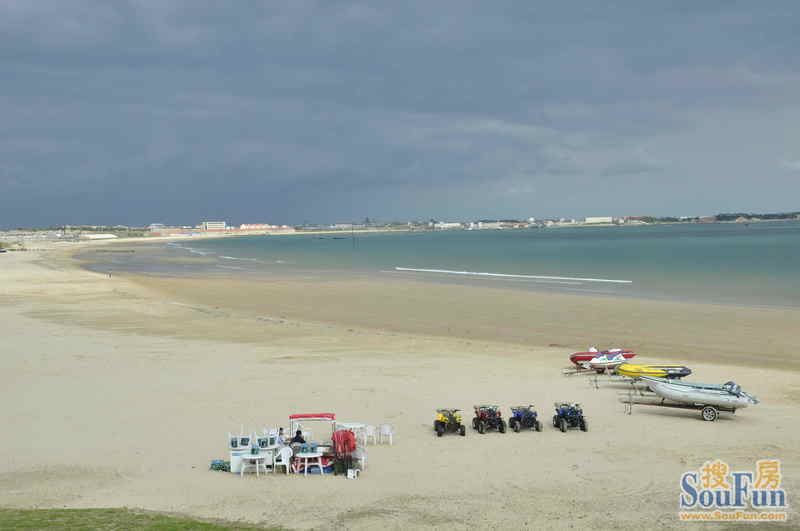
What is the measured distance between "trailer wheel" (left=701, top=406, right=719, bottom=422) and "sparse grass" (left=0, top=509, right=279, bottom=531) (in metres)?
11.6

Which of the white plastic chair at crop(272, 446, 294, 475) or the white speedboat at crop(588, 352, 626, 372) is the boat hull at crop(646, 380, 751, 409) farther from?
the white plastic chair at crop(272, 446, 294, 475)

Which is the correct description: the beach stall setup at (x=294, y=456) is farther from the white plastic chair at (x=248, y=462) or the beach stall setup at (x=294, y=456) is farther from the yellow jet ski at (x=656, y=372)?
the yellow jet ski at (x=656, y=372)

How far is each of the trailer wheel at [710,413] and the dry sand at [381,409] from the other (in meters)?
0.29

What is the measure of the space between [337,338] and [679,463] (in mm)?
18254

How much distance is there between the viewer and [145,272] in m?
75.2

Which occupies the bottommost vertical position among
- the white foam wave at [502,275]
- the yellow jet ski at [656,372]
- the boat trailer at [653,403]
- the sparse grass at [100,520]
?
the white foam wave at [502,275]

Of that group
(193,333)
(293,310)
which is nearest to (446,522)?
(193,333)

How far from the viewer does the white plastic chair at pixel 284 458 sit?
1365cm

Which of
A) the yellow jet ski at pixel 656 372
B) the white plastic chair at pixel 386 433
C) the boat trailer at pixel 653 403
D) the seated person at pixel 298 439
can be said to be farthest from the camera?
the yellow jet ski at pixel 656 372

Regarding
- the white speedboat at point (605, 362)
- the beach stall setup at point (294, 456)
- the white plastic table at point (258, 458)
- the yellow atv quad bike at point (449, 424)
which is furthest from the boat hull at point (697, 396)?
the white plastic table at point (258, 458)

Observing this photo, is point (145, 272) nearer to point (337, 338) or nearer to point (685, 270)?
point (337, 338)

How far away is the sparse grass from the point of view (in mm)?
10031

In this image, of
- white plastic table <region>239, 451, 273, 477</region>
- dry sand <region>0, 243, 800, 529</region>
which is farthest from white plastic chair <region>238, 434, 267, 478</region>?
dry sand <region>0, 243, 800, 529</region>

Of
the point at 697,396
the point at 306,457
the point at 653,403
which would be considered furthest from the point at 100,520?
the point at 697,396
